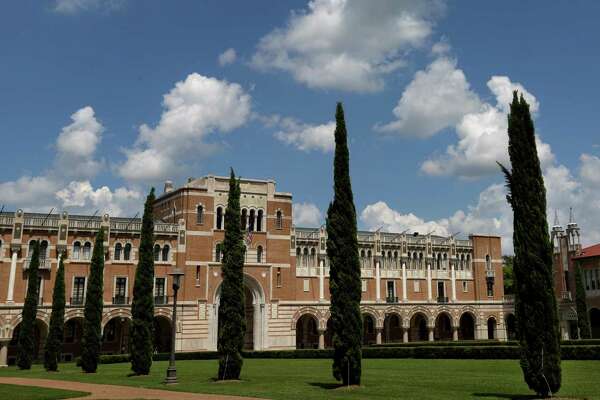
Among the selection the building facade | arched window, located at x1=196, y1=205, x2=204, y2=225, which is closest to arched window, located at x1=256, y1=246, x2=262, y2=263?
the building facade

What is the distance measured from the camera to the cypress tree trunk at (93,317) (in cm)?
3556

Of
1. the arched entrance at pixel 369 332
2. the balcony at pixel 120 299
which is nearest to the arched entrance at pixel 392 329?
the arched entrance at pixel 369 332

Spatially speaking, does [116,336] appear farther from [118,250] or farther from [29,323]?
[29,323]

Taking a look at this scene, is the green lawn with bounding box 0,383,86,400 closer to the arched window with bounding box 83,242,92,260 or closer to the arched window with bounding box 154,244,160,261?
the arched window with bounding box 83,242,92,260

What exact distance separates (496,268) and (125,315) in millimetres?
45124

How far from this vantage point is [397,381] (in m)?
25.2

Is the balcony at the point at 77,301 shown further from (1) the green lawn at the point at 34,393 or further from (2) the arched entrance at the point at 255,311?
(1) the green lawn at the point at 34,393

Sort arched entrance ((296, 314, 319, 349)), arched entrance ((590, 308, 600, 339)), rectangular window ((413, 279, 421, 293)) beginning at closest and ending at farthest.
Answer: arched entrance ((590, 308, 600, 339))
arched entrance ((296, 314, 319, 349))
rectangular window ((413, 279, 421, 293))

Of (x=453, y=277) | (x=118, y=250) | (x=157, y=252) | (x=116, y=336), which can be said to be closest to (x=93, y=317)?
(x=118, y=250)

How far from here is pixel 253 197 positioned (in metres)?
61.5

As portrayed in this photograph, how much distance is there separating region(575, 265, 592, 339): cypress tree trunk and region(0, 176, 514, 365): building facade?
49.6ft

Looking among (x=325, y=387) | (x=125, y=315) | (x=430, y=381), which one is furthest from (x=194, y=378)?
(x=125, y=315)

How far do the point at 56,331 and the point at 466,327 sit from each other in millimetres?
51240

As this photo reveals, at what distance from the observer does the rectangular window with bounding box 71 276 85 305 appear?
174ft
